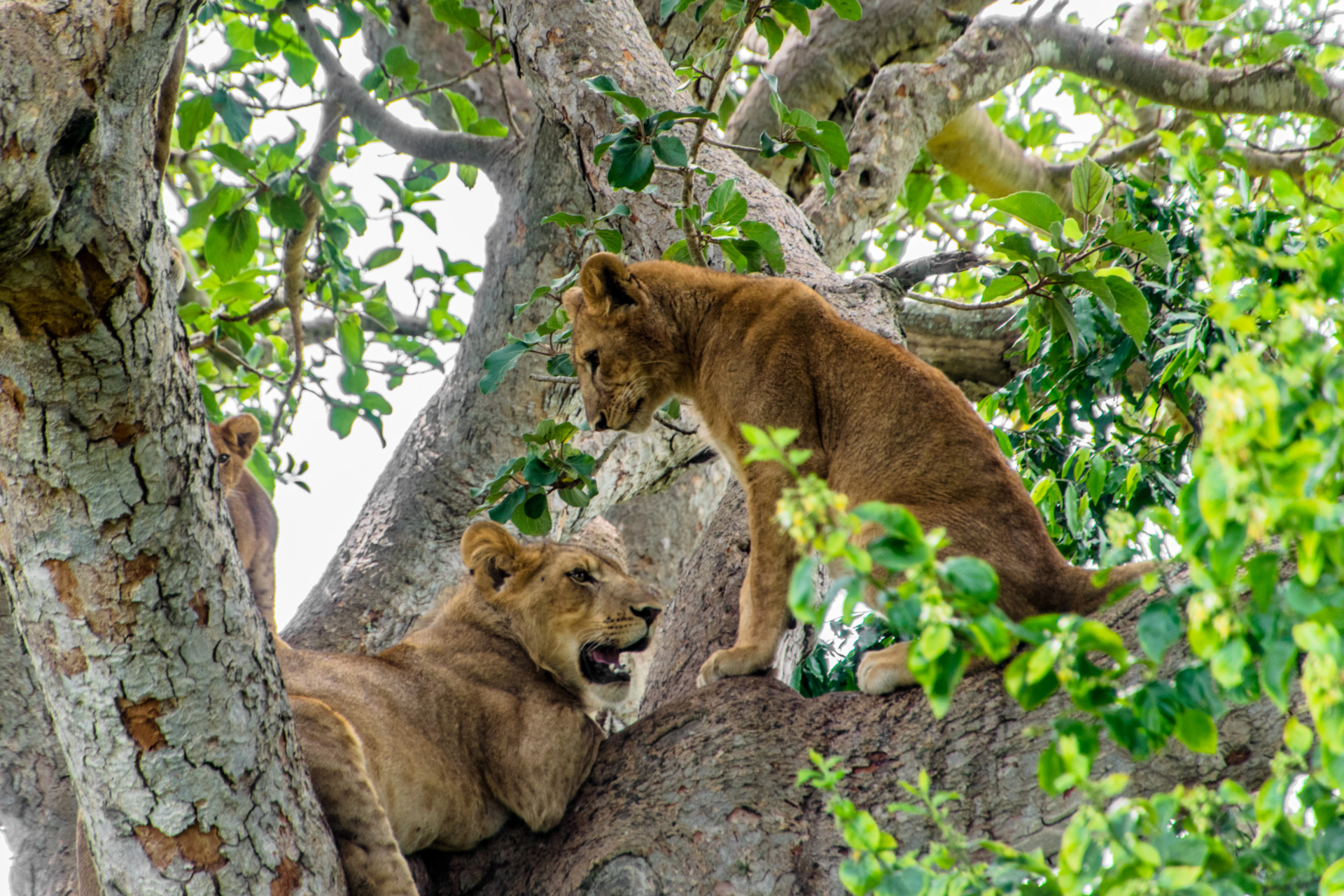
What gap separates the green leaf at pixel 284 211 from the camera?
5.38 m

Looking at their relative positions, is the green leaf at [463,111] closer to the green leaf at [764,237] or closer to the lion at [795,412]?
the lion at [795,412]

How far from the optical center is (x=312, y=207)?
5.82 m

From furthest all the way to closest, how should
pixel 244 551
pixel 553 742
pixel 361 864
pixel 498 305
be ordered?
pixel 498 305
pixel 244 551
pixel 553 742
pixel 361 864

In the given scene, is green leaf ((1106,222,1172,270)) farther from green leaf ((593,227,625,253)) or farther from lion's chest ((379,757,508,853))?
lion's chest ((379,757,508,853))

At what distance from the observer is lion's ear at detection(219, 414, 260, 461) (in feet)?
14.8

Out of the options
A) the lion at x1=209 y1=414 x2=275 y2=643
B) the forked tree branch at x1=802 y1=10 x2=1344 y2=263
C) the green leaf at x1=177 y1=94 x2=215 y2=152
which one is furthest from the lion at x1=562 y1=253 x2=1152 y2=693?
the green leaf at x1=177 y1=94 x2=215 y2=152

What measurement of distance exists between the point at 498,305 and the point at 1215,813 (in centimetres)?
431

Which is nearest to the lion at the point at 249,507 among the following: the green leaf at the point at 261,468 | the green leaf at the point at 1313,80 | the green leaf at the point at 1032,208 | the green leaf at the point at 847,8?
the green leaf at the point at 261,468

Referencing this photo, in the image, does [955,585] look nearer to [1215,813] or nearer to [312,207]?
[1215,813]

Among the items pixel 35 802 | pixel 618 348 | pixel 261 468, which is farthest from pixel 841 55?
pixel 35 802

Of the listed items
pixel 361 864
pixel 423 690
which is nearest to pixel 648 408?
pixel 423 690

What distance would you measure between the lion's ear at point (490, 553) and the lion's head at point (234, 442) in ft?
4.05

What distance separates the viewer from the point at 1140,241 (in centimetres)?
311

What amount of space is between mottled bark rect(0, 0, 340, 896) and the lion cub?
0.90ft
